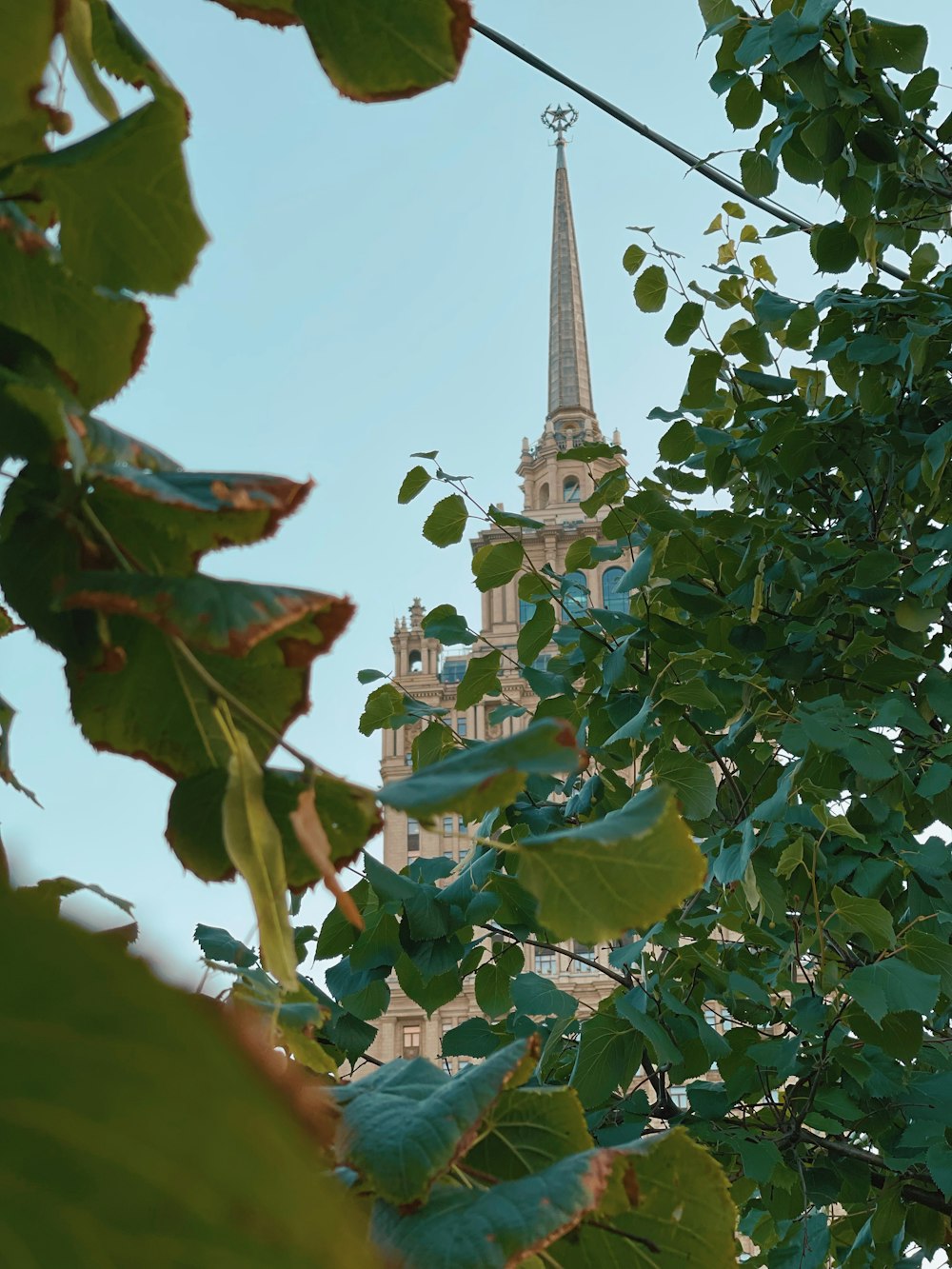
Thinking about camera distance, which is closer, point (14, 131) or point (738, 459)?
point (14, 131)

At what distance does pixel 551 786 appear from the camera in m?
2.14

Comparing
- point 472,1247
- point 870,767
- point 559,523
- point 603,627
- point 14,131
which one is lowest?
point 472,1247

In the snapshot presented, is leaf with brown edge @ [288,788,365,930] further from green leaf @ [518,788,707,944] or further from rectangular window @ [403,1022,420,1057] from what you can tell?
rectangular window @ [403,1022,420,1057]

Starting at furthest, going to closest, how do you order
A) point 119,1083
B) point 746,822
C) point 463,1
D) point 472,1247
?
point 746,822 → point 463,1 → point 472,1247 → point 119,1083

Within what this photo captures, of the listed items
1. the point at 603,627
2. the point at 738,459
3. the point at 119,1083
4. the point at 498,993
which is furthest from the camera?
the point at 738,459

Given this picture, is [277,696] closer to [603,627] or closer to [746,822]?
[746,822]

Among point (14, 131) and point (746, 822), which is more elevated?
point (746, 822)

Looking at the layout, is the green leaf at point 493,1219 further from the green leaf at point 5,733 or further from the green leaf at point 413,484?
the green leaf at point 413,484

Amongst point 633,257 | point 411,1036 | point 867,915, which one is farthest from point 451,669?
point 867,915

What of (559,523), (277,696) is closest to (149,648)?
(277,696)

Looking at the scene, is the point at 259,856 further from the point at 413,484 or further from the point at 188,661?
the point at 413,484

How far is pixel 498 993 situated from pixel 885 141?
5.34 feet

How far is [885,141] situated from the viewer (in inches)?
82.6

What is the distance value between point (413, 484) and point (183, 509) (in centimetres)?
203
